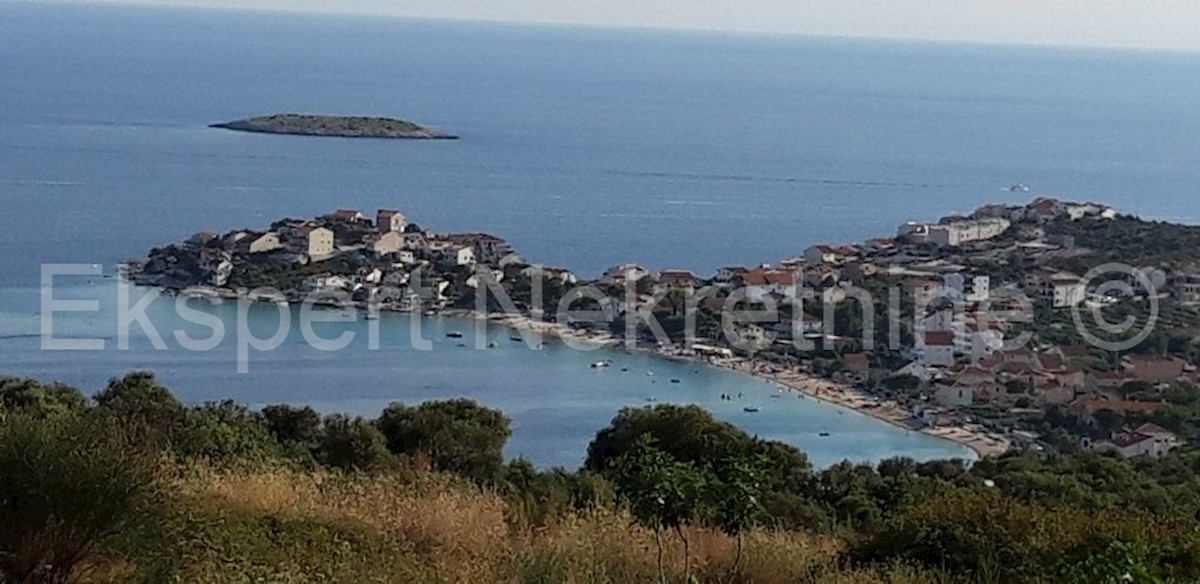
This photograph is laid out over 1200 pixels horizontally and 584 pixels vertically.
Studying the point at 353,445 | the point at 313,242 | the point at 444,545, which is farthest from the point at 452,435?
the point at 313,242

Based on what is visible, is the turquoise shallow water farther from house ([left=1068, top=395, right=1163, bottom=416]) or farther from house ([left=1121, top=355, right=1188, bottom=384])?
house ([left=1121, top=355, right=1188, bottom=384])

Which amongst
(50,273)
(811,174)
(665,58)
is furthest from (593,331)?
(665,58)

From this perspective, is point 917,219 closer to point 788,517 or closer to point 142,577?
point 788,517

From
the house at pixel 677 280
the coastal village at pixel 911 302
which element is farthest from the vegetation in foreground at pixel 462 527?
the house at pixel 677 280

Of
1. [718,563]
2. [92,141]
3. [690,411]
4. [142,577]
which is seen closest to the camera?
[142,577]

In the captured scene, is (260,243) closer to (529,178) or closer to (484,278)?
(484,278)

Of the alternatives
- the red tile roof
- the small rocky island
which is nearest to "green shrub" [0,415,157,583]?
the red tile roof

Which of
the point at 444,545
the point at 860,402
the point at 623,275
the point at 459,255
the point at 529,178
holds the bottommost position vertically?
the point at 860,402

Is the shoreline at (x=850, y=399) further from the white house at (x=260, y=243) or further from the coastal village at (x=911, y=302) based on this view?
the white house at (x=260, y=243)
